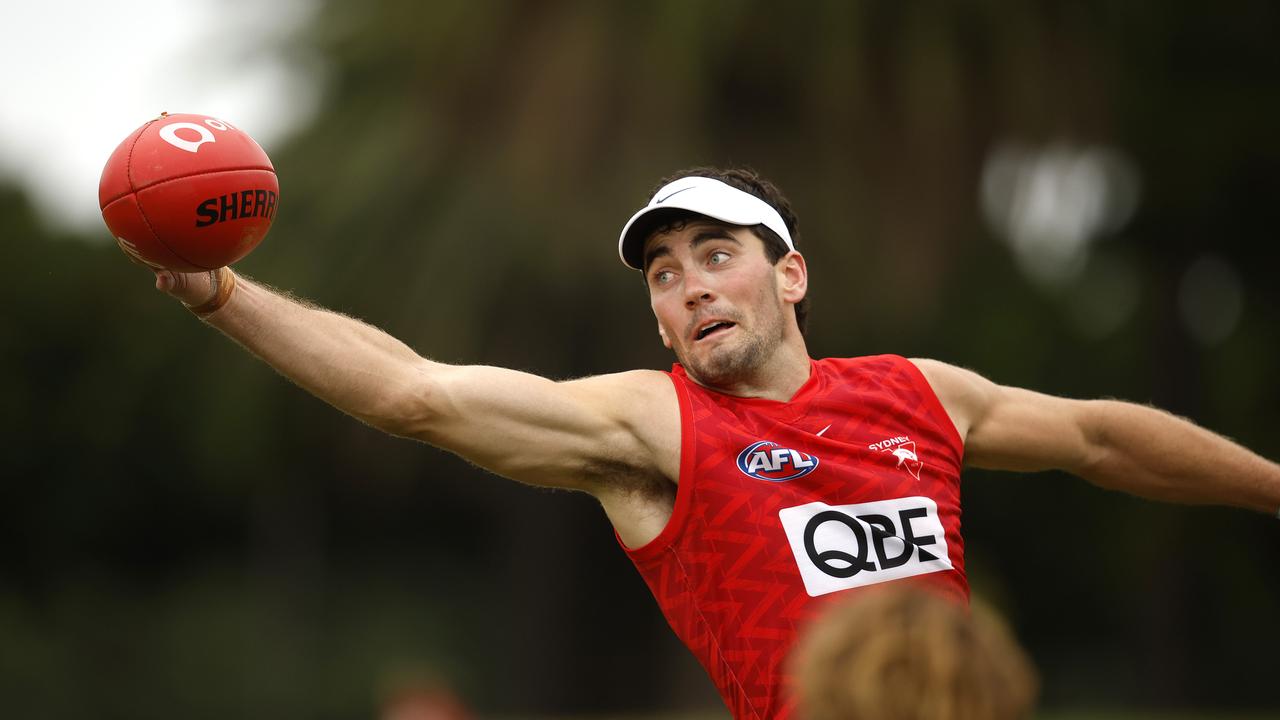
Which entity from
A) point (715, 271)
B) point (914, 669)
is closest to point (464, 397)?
point (715, 271)

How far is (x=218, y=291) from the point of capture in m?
4.44

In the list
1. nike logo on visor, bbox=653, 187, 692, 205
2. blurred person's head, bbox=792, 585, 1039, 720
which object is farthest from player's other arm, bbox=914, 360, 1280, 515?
blurred person's head, bbox=792, 585, 1039, 720

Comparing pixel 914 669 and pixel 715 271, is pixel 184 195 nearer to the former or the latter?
pixel 715 271

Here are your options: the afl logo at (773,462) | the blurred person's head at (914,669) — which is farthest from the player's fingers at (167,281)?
the blurred person's head at (914,669)

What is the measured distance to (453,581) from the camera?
26406mm

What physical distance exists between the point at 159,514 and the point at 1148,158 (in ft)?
58.7

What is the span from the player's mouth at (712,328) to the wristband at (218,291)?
5.72 ft

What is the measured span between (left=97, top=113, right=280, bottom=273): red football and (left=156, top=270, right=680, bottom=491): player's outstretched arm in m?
0.10

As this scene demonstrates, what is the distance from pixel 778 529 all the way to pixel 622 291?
14.9 m

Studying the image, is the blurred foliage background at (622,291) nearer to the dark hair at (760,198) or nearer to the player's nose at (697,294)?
the dark hair at (760,198)

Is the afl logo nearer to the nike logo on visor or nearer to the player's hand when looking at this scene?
the nike logo on visor

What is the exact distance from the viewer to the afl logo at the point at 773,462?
5039 mm

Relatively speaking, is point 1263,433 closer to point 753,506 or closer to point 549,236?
point 549,236

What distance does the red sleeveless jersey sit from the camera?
491 centimetres
